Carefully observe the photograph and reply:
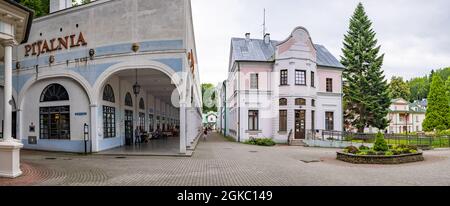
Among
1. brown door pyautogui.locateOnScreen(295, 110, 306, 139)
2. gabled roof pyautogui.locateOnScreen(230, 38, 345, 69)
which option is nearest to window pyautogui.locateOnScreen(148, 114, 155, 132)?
gabled roof pyautogui.locateOnScreen(230, 38, 345, 69)

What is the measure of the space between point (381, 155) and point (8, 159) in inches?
560

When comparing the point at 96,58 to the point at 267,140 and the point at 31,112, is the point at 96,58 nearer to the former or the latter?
the point at 31,112

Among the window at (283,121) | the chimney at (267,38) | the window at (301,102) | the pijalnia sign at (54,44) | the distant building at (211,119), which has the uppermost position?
the chimney at (267,38)

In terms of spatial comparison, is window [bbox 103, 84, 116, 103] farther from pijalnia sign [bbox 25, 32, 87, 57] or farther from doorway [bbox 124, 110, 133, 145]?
pijalnia sign [bbox 25, 32, 87, 57]

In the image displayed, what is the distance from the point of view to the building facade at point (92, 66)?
16391 millimetres

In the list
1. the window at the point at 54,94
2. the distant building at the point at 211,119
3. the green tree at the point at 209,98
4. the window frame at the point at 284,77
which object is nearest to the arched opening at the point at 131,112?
the window at the point at 54,94

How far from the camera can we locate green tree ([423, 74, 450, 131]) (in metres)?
38.0

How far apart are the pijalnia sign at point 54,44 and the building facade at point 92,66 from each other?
0.06 m

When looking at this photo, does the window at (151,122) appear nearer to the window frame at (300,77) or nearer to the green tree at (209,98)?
the window frame at (300,77)

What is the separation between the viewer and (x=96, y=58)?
17.1 meters

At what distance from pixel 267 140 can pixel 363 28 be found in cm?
2133

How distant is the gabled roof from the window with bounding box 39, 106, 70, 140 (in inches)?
607

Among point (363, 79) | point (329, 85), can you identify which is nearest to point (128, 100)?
point (329, 85)
